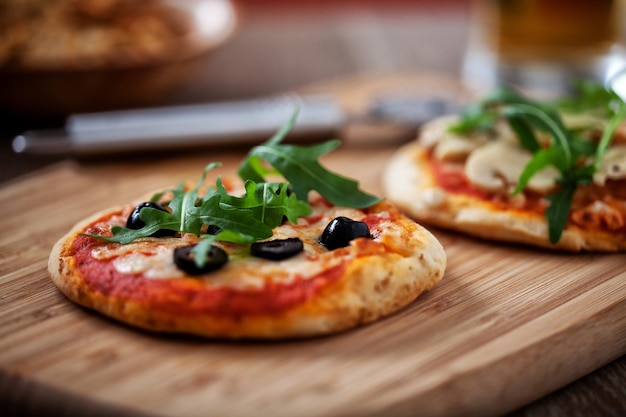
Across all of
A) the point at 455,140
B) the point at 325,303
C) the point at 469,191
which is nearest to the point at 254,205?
the point at 325,303

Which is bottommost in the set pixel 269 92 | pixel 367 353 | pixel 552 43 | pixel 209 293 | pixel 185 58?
pixel 367 353

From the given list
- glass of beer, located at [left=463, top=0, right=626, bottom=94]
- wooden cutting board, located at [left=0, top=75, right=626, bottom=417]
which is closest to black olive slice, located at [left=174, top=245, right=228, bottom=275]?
wooden cutting board, located at [left=0, top=75, right=626, bottom=417]

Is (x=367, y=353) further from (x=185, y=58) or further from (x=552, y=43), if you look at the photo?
(x=552, y=43)

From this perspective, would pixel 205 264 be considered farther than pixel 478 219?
No

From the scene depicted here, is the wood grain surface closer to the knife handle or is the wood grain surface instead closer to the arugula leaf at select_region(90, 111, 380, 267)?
the arugula leaf at select_region(90, 111, 380, 267)

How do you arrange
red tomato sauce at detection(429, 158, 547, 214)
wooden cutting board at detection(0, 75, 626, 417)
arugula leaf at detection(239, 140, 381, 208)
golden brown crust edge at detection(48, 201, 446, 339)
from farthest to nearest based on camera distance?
1. red tomato sauce at detection(429, 158, 547, 214)
2. arugula leaf at detection(239, 140, 381, 208)
3. golden brown crust edge at detection(48, 201, 446, 339)
4. wooden cutting board at detection(0, 75, 626, 417)

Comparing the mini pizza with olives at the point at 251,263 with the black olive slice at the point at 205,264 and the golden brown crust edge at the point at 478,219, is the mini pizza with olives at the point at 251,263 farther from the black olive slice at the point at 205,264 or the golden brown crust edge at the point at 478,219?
the golden brown crust edge at the point at 478,219

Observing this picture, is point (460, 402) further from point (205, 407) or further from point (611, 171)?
point (611, 171)
